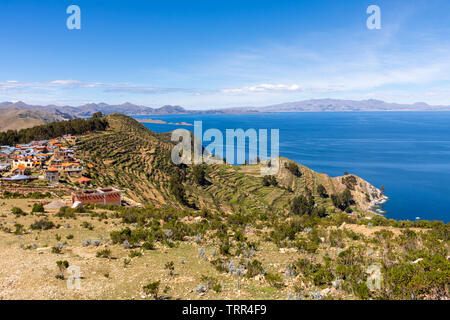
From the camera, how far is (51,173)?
127ft

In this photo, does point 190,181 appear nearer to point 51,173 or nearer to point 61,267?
point 51,173

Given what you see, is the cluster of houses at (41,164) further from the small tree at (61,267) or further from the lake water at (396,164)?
the lake water at (396,164)

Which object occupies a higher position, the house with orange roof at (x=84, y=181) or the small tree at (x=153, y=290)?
the small tree at (x=153, y=290)

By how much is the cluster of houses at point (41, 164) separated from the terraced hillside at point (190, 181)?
2.93 meters

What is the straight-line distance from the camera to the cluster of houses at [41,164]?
38.9 m

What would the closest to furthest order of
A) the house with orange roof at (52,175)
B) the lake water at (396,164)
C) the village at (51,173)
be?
1. the village at (51,173)
2. the house with orange roof at (52,175)
3. the lake water at (396,164)

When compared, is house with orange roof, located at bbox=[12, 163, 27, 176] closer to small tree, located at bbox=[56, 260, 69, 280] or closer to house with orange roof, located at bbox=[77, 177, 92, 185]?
house with orange roof, located at bbox=[77, 177, 92, 185]

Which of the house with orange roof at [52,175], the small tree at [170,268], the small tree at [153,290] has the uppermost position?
the small tree at [153,290]

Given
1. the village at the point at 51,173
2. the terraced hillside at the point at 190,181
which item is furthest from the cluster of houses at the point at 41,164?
the terraced hillside at the point at 190,181

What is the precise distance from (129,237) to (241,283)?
708 cm

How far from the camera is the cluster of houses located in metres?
38.9

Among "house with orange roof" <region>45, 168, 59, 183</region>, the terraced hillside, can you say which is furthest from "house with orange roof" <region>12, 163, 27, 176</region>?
the terraced hillside

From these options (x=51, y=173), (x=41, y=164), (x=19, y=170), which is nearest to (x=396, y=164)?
(x=51, y=173)
